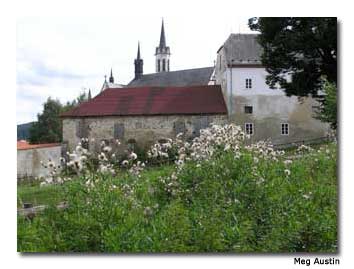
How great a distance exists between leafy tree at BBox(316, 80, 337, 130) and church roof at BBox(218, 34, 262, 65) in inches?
19.0

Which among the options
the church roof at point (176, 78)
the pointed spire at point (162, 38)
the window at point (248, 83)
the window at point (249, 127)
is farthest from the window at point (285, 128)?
the pointed spire at point (162, 38)

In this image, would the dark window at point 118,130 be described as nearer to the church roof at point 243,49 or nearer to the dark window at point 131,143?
the dark window at point 131,143

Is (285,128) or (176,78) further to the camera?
(176,78)

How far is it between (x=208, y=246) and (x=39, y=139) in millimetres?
1301

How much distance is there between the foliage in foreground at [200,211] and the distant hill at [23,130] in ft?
1.66

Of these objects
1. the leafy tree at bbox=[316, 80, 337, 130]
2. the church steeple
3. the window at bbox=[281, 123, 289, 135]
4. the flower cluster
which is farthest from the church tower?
the leafy tree at bbox=[316, 80, 337, 130]

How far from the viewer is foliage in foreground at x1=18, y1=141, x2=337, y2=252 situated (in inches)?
122

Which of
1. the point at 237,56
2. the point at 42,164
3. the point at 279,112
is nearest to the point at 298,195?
the point at 279,112

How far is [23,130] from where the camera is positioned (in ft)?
11.1

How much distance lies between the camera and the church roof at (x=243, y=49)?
11.4 feet

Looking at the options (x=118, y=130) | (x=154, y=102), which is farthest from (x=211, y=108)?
(x=118, y=130)

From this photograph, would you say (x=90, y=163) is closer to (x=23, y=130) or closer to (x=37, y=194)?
(x=37, y=194)

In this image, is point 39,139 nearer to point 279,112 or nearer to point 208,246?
point 208,246

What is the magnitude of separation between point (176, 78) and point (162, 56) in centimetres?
18
